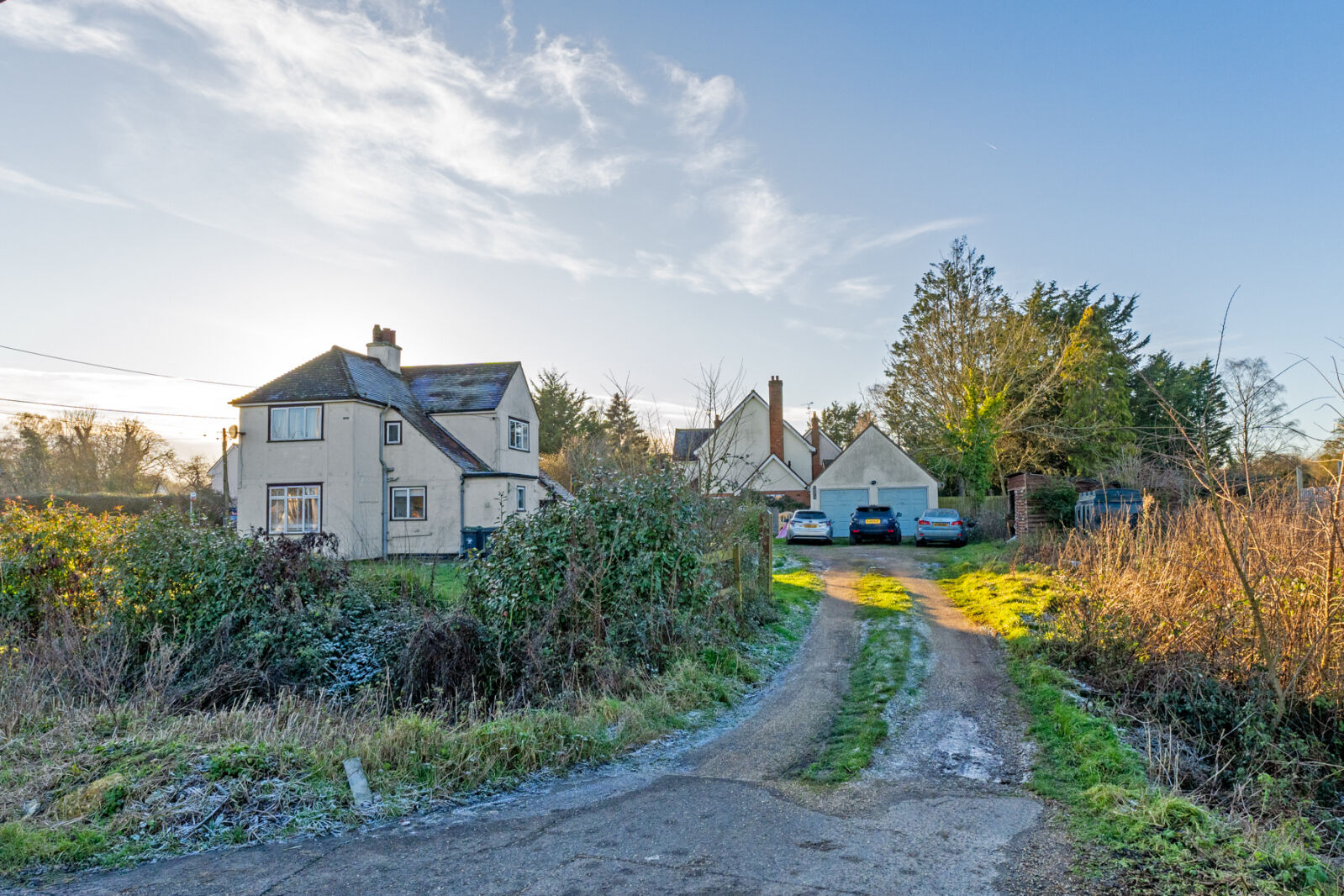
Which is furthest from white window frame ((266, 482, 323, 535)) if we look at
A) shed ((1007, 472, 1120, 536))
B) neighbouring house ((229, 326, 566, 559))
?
shed ((1007, 472, 1120, 536))

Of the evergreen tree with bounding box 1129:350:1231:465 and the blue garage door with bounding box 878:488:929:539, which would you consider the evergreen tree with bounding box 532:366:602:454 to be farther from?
the evergreen tree with bounding box 1129:350:1231:465

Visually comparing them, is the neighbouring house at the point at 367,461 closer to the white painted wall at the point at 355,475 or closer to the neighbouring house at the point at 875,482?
the white painted wall at the point at 355,475

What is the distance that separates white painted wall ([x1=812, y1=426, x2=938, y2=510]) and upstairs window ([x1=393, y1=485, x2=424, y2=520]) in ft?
55.7

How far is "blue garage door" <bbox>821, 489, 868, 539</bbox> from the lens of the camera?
34062mm

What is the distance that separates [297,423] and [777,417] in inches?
971

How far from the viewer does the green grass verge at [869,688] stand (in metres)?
6.41

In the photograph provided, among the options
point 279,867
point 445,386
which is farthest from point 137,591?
point 445,386

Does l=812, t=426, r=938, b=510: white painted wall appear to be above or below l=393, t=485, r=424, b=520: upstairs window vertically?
above

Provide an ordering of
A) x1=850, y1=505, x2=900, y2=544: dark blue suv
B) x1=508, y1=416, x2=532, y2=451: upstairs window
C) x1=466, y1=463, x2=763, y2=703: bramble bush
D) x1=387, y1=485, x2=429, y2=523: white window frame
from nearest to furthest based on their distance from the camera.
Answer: x1=466, y1=463, x2=763, y2=703: bramble bush
x1=387, y1=485, x2=429, y2=523: white window frame
x1=850, y1=505, x2=900, y2=544: dark blue suv
x1=508, y1=416, x2=532, y2=451: upstairs window

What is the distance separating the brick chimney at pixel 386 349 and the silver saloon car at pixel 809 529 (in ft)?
55.0

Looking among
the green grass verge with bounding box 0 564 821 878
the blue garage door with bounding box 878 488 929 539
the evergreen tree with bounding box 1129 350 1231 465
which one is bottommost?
the green grass verge with bounding box 0 564 821 878

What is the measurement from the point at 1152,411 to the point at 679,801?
1757 inches

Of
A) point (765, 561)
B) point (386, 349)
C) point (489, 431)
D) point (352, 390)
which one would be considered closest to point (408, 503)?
point (489, 431)

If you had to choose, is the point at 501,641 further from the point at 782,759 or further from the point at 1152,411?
the point at 1152,411
